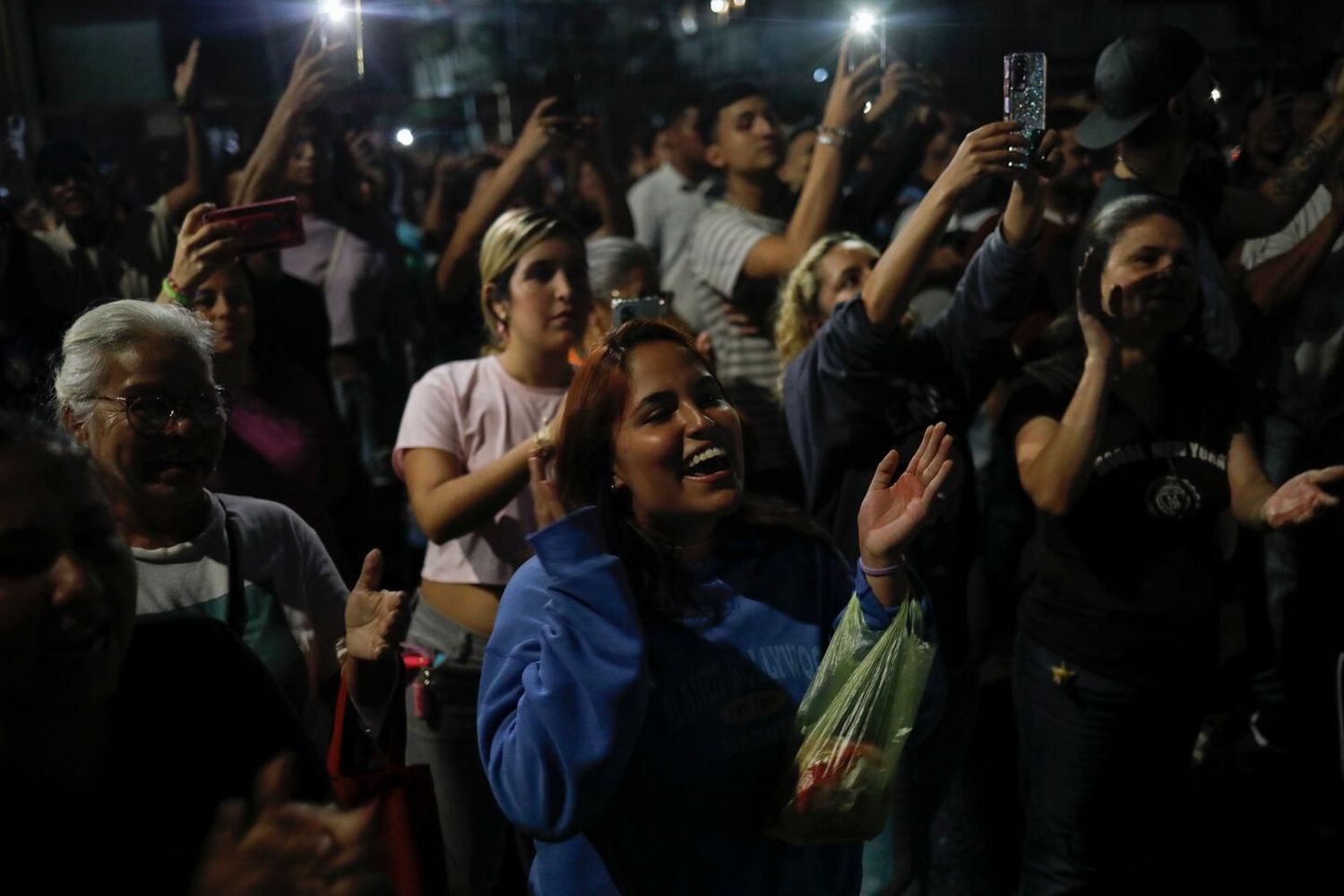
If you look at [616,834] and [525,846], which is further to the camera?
[525,846]

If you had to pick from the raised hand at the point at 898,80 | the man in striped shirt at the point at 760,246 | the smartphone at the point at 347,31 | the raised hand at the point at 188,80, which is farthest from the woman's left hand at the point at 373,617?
the raised hand at the point at 188,80

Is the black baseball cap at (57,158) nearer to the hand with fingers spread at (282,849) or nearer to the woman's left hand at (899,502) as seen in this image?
the woman's left hand at (899,502)

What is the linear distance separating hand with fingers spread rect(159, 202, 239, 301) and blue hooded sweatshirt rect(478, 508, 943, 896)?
1.35 meters

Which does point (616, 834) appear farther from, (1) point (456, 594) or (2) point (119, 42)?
(2) point (119, 42)

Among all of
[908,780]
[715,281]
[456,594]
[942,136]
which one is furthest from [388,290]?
[908,780]

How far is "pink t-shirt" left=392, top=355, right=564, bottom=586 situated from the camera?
3.29m

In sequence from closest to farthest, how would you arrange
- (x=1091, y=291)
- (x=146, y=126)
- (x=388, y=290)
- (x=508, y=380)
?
(x=1091, y=291), (x=508, y=380), (x=388, y=290), (x=146, y=126)

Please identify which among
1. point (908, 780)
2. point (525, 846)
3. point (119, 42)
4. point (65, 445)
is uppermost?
point (119, 42)

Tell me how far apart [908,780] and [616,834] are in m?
1.42

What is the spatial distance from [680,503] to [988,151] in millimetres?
1174

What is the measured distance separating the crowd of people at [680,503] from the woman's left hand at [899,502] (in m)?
0.01

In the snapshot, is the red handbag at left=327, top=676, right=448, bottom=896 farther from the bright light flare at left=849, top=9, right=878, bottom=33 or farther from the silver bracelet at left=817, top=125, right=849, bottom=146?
the bright light flare at left=849, top=9, right=878, bottom=33

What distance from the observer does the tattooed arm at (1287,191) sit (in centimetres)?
435

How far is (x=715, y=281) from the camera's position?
4.67m
